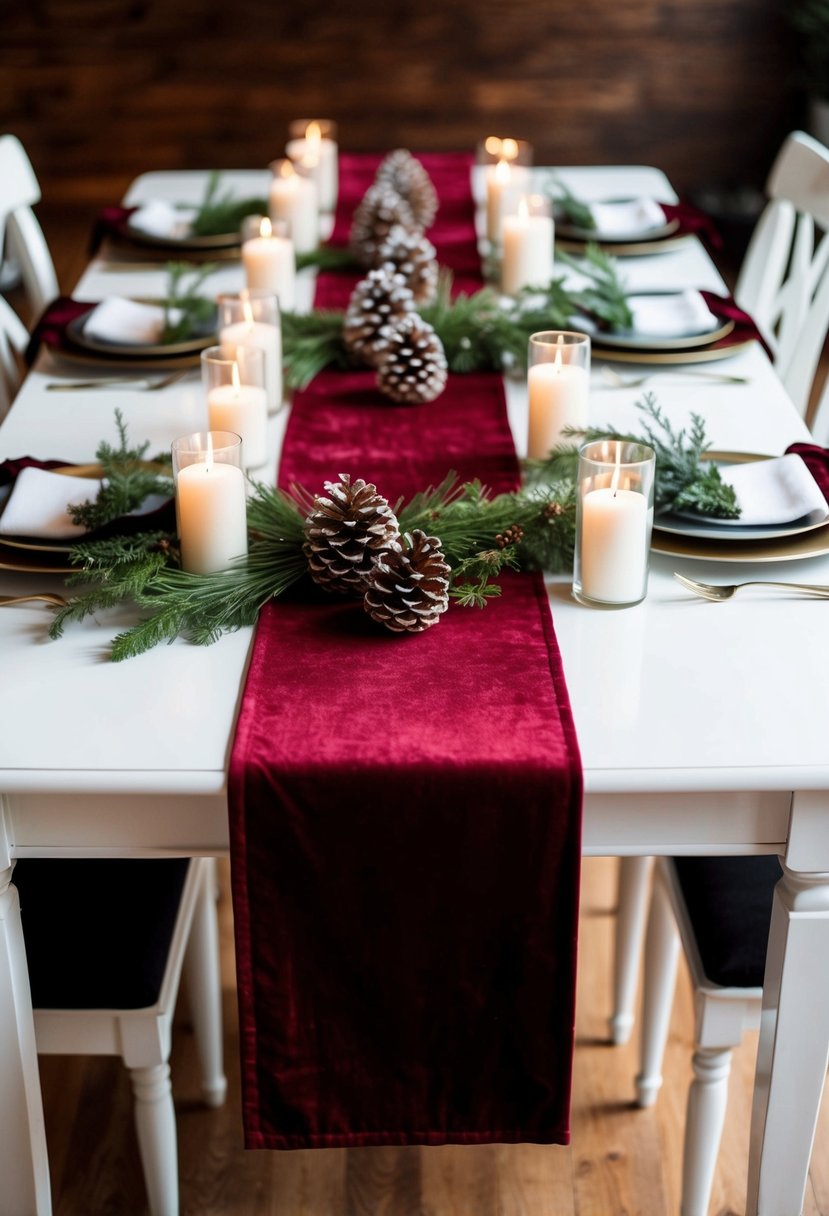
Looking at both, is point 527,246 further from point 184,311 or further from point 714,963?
point 714,963

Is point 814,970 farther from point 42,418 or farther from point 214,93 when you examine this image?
Result: point 214,93

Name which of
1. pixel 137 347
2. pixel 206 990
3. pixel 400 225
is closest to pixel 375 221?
pixel 400 225

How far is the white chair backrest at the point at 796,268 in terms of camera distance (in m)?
2.21

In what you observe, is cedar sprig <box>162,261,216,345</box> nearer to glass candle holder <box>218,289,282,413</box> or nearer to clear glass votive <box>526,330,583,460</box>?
glass candle holder <box>218,289,282,413</box>

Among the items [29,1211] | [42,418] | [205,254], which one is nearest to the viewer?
[29,1211]

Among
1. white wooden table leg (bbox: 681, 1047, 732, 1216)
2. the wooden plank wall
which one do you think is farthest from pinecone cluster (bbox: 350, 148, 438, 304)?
the wooden plank wall

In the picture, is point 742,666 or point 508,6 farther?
point 508,6

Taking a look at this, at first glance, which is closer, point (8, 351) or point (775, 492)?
point (775, 492)

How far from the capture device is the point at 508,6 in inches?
193

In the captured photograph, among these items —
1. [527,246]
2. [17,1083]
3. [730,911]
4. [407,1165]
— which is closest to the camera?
[17,1083]

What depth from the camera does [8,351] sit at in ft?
7.17

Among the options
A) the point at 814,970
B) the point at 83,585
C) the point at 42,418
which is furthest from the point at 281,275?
the point at 814,970

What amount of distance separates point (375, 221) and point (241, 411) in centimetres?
80

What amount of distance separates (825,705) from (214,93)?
4.53m
